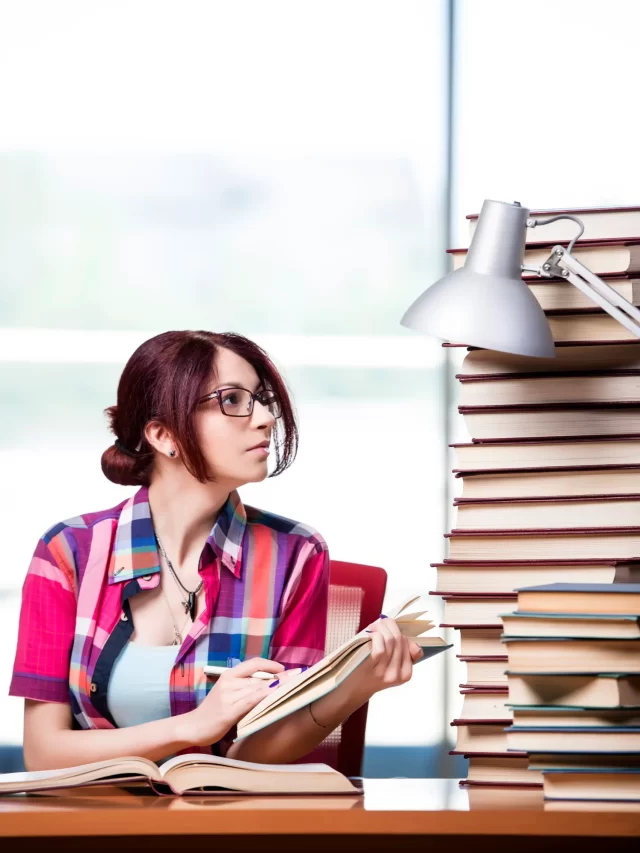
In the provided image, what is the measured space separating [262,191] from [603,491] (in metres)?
2.25

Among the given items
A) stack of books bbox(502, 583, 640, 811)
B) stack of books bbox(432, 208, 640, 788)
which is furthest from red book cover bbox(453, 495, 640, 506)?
stack of books bbox(502, 583, 640, 811)

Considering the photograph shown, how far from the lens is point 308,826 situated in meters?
0.84

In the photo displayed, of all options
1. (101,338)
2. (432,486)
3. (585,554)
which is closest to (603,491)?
(585,554)

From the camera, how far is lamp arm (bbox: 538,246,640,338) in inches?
42.4

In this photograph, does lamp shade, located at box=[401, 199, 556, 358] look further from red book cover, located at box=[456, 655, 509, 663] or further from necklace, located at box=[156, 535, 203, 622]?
necklace, located at box=[156, 535, 203, 622]

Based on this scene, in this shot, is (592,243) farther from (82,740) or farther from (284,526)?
(82,740)

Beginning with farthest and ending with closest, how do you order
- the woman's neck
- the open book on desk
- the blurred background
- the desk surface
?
the blurred background
the woman's neck
the open book on desk
the desk surface

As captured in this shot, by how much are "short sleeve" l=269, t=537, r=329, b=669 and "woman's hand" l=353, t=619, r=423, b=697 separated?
36cm

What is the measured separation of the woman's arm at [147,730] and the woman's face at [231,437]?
0.29 meters

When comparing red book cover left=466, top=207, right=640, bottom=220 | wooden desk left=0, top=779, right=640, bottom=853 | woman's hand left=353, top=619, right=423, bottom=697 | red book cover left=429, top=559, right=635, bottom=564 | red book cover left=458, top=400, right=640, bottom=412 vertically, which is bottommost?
wooden desk left=0, top=779, right=640, bottom=853

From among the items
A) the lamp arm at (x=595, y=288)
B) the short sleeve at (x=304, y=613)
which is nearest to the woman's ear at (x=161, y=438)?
the short sleeve at (x=304, y=613)

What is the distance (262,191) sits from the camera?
3219 mm
